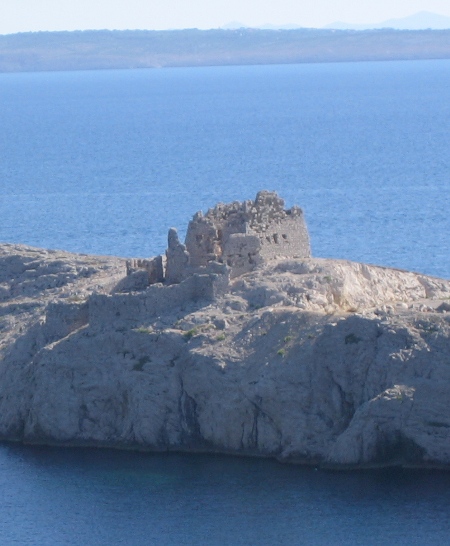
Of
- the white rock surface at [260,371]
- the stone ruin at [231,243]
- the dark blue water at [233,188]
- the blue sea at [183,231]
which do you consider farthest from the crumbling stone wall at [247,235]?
the dark blue water at [233,188]

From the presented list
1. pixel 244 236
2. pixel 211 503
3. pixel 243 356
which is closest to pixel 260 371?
pixel 243 356

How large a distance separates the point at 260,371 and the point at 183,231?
51143 mm

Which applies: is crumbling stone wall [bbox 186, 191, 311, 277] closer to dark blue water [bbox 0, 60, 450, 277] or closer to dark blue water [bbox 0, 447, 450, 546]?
dark blue water [bbox 0, 447, 450, 546]

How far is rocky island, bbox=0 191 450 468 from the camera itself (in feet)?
195

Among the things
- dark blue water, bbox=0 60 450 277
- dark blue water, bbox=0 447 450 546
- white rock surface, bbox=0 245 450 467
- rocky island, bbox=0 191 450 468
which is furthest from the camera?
dark blue water, bbox=0 60 450 277

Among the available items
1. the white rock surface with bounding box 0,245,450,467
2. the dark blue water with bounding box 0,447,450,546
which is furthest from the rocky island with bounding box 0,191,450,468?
the dark blue water with bounding box 0,447,450,546

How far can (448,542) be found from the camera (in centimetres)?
5275

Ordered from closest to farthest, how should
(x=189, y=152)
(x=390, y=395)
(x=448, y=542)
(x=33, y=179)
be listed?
1. (x=448, y=542)
2. (x=390, y=395)
3. (x=33, y=179)
4. (x=189, y=152)

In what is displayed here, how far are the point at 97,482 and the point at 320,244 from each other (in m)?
47.7

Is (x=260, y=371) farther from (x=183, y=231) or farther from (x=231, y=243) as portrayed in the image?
(x=183, y=231)

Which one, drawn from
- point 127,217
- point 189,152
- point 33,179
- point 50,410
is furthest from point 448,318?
point 189,152

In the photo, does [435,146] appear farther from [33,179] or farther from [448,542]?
[448,542]

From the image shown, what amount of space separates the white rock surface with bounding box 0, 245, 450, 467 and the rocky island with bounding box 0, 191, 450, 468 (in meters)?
0.05

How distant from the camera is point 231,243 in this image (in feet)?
222
